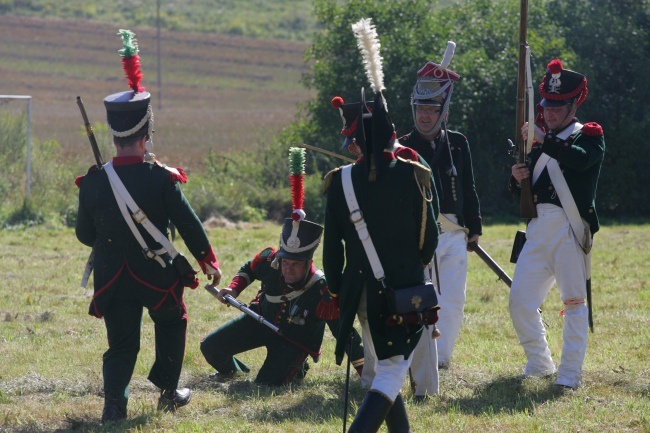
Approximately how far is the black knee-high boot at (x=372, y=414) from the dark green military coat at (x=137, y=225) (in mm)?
A: 1637

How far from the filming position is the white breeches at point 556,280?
6.72 meters

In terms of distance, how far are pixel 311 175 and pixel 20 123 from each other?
16.8 feet

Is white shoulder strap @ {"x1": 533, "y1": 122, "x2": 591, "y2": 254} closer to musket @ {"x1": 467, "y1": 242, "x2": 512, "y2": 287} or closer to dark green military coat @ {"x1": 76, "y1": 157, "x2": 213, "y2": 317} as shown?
musket @ {"x1": 467, "y1": 242, "x2": 512, "y2": 287}

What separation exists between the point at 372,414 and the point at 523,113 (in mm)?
2513

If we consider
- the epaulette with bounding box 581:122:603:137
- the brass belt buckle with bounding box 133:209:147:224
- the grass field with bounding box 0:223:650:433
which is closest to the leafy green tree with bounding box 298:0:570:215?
the grass field with bounding box 0:223:650:433

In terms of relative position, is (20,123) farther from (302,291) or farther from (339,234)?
(339,234)

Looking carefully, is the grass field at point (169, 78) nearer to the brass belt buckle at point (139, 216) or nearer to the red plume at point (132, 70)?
the red plume at point (132, 70)

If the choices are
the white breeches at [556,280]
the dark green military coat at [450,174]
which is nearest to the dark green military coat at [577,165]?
the white breeches at [556,280]

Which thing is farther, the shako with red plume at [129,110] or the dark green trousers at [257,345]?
the dark green trousers at [257,345]

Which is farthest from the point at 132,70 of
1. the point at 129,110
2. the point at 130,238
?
the point at 130,238

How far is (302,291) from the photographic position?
7219 mm

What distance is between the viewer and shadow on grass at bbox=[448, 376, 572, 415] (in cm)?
642

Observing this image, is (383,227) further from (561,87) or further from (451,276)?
(451,276)

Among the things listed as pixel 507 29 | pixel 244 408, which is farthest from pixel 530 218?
pixel 507 29
